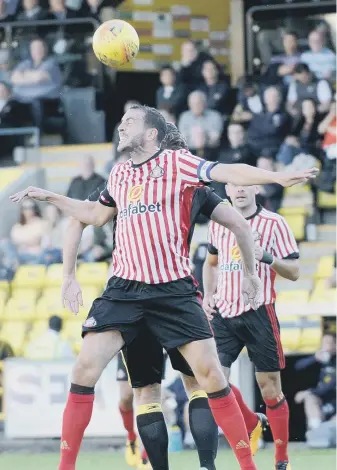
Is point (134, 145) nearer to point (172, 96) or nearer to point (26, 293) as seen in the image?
point (26, 293)

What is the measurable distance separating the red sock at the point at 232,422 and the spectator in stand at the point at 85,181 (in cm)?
633

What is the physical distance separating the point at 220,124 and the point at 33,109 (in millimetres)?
2339

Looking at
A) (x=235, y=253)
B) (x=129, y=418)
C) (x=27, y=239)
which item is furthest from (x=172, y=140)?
(x=27, y=239)

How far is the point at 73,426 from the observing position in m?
5.70

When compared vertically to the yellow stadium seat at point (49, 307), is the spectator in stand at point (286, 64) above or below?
above

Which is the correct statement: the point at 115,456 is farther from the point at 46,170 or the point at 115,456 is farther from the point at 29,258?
the point at 46,170

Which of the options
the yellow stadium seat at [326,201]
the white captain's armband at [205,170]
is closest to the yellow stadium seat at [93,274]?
the yellow stadium seat at [326,201]

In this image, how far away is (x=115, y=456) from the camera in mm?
9195

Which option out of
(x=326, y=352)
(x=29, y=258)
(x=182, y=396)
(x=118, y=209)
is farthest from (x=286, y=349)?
(x=118, y=209)

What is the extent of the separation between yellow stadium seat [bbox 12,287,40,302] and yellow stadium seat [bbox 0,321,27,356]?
18.1 inches

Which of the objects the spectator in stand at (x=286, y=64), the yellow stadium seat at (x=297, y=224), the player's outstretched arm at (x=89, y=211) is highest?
the spectator in stand at (x=286, y=64)

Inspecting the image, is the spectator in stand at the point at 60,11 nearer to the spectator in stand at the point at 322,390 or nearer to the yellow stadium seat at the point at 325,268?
the yellow stadium seat at the point at 325,268

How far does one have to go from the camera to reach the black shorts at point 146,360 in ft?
19.6

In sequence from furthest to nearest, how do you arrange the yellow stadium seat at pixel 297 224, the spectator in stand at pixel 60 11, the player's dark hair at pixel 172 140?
the spectator in stand at pixel 60 11 → the yellow stadium seat at pixel 297 224 → the player's dark hair at pixel 172 140
